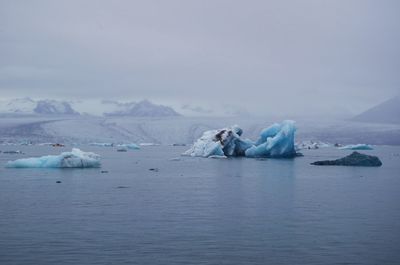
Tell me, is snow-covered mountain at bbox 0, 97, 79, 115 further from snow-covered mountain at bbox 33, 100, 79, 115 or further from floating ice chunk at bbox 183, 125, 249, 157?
floating ice chunk at bbox 183, 125, 249, 157

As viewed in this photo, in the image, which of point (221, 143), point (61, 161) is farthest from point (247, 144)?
point (61, 161)

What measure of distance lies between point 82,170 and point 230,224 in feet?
63.6

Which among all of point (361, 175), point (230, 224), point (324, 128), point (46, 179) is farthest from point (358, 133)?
point (230, 224)

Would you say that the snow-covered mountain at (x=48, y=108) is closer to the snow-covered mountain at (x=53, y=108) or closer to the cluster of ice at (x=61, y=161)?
the snow-covered mountain at (x=53, y=108)

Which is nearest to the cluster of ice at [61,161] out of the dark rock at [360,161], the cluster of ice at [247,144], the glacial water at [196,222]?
the glacial water at [196,222]

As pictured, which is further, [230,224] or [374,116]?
[374,116]

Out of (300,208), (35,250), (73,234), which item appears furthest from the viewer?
(300,208)

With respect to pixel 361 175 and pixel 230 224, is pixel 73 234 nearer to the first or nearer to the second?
pixel 230 224

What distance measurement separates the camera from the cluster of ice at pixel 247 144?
159 feet

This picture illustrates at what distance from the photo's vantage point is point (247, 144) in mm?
53062

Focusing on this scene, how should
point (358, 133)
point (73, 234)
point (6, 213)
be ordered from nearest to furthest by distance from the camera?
point (73, 234)
point (6, 213)
point (358, 133)

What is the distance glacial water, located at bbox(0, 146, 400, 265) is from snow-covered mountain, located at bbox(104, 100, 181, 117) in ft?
506

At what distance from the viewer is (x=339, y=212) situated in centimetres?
1753

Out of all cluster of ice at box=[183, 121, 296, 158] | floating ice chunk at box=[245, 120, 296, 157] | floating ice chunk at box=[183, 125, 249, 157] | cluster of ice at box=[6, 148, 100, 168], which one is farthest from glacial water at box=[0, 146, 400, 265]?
floating ice chunk at box=[183, 125, 249, 157]
